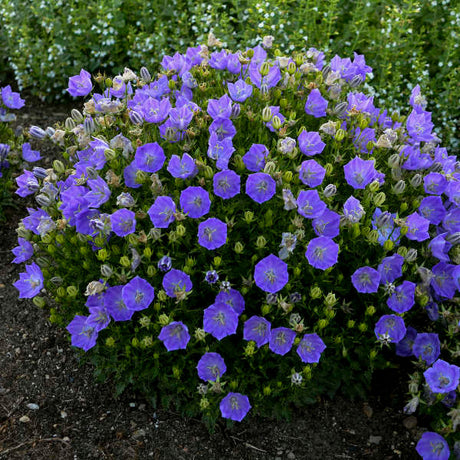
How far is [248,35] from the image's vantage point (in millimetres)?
5602

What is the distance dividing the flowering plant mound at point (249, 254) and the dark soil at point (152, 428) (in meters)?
0.14

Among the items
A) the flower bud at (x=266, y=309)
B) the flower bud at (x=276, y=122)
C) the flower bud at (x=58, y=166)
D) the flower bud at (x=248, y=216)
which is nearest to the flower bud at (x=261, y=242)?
the flower bud at (x=248, y=216)

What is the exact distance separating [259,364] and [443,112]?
11.0 ft

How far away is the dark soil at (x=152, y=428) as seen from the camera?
3.10 meters

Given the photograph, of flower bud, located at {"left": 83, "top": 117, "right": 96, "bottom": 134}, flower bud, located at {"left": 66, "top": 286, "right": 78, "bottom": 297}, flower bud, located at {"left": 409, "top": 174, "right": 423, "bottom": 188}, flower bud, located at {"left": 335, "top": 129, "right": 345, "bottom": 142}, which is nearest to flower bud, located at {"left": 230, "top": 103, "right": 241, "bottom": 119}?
flower bud, located at {"left": 335, "top": 129, "right": 345, "bottom": 142}

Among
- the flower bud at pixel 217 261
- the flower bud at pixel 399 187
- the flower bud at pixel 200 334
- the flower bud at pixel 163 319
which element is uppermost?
the flower bud at pixel 399 187

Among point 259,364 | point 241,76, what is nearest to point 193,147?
point 241,76

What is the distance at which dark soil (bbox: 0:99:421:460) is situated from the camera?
10.2 ft

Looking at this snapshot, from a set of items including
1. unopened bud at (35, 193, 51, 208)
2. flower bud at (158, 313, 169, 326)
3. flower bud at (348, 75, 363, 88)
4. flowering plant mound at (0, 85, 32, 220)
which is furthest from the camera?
flowering plant mound at (0, 85, 32, 220)

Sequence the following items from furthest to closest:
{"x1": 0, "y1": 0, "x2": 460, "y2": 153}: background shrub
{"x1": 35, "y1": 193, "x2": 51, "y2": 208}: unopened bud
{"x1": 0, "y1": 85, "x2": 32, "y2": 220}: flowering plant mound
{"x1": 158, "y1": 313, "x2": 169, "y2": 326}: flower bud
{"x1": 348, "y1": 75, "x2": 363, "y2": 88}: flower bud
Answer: {"x1": 0, "y1": 0, "x2": 460, "y2": 153}: background shrub
{"x1": 0, "y1": 85, "x2": 32, "y2": 220}: flowering plant mound
{"x1": 348, "y1": 75, "x2": 363, "y2": 88}: flower bud
{"x1": 35, "y1": 193, "x2": 51, "y2": 208}: unopened bud
{"x1": 158, "y1": 313, "x2": 169, "y2": 326}: flower bud

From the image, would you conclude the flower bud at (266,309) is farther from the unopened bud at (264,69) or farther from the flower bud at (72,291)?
the unopened bud at (264,69)

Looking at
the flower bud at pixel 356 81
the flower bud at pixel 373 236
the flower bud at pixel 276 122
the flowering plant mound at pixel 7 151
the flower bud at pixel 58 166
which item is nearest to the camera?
the flower bud at pixel 373 236

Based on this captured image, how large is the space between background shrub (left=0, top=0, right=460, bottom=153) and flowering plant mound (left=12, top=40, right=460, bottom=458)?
224 centimetres

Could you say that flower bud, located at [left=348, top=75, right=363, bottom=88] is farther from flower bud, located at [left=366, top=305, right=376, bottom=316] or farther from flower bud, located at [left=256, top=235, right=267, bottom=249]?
flower bud, located at [left=366, top=305, right=376, bottom=316]
